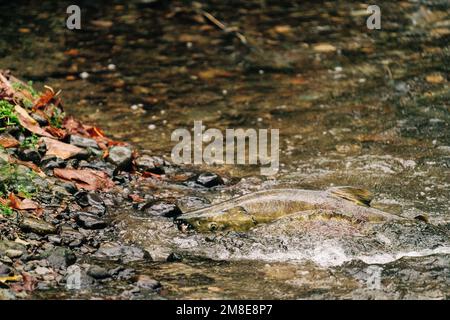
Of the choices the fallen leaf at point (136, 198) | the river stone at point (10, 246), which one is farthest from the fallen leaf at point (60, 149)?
the river stone at point (10, 246)

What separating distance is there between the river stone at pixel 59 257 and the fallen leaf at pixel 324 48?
6.38 meters

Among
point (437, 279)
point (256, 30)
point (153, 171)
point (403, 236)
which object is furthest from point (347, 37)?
point (437, 279)

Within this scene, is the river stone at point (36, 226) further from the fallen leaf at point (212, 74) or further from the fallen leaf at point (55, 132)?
the fallen leaf at point (212, 74)

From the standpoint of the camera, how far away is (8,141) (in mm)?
5816

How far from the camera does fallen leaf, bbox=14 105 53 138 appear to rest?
6.14 meters

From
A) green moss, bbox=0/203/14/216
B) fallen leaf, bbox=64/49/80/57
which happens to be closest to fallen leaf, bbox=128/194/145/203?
green moss, bbox=0/203/14/216

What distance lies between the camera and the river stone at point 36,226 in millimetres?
4887

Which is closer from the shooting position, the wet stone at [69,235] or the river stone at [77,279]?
the river stone at [77,279]

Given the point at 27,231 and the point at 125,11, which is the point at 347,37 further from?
the point at 27,231

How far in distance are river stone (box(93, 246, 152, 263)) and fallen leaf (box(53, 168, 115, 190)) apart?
3.55 feet

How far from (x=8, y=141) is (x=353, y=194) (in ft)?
10.1

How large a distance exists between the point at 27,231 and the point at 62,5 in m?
8.05

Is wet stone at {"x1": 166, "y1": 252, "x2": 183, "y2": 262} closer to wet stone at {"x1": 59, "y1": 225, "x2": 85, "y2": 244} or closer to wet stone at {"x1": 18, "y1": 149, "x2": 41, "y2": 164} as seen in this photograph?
wet stone at {"x1": 59, "y1": 225, "x2": 85, "y2": 244}

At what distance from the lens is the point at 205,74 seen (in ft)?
30.7
